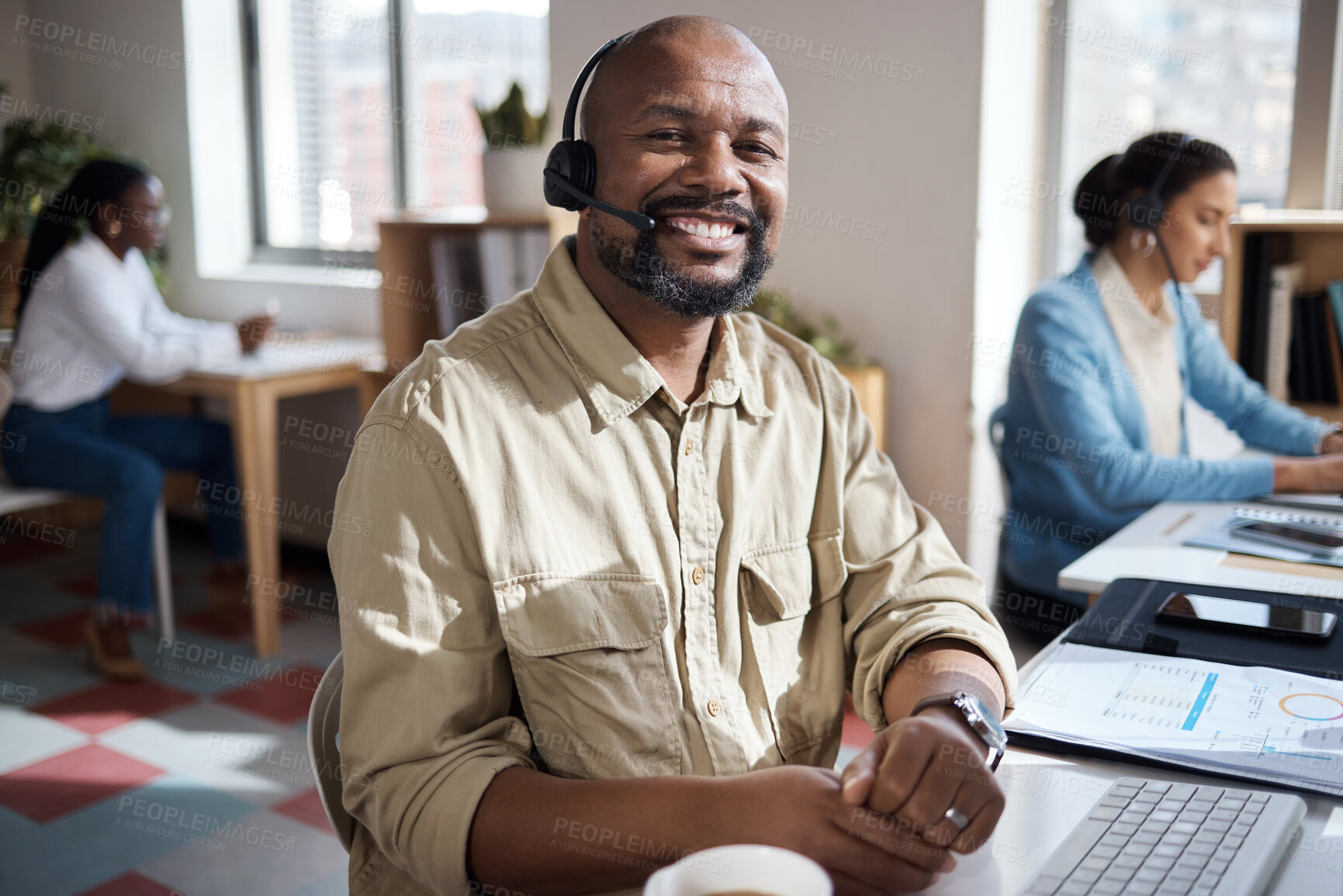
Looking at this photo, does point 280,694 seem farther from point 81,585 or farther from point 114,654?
point 81,585

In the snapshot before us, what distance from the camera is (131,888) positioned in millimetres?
2023

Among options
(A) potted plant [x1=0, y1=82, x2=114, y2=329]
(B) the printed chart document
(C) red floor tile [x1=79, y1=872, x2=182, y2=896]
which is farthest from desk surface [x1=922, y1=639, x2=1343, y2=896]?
(A) potted plant [x1=0, y1=82, x2=114, y2=329]

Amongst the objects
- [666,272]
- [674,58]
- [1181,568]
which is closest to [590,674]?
[666,272]

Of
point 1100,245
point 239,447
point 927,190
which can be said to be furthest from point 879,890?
point 239,447

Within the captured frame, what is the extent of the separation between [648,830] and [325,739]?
363 millimetres

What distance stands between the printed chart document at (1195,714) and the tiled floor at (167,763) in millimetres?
1247

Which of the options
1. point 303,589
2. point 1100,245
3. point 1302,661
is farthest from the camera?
point 303,589

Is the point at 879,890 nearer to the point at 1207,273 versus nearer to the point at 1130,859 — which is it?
the point at 1130,859

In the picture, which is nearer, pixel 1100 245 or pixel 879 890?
pixel 879 890

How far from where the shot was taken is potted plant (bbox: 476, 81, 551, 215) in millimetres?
3031

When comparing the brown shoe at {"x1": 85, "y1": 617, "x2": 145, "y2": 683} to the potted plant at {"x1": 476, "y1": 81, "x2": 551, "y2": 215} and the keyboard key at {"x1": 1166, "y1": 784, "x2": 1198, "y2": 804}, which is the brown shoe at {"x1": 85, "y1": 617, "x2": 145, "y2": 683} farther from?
the keyboard key at {"x1": 1166, "y1": 784, "x2": 1198, "y2": 804}

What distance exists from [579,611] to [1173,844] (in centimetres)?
52

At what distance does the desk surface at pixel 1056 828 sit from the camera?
0.79 metres

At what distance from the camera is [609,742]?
40.9 inches
